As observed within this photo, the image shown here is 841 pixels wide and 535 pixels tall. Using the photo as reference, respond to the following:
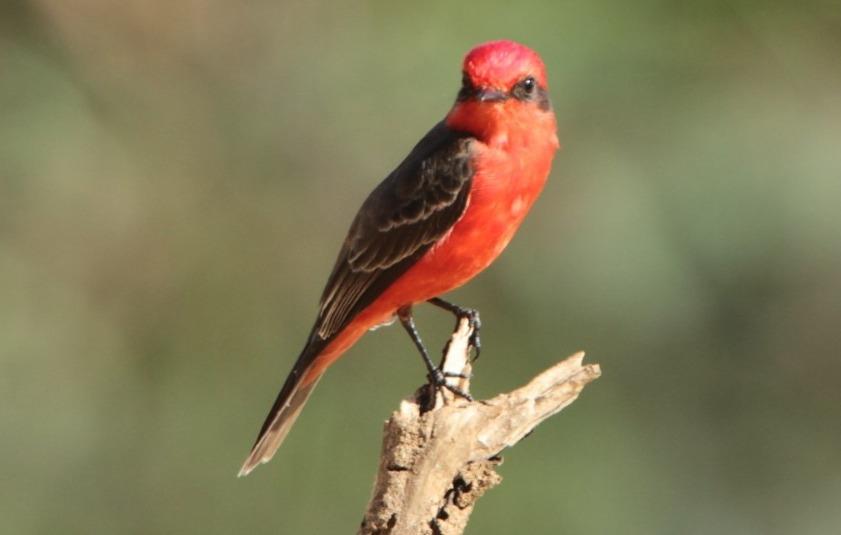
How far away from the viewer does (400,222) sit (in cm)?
532

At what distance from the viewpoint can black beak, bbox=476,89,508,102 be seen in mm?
5105

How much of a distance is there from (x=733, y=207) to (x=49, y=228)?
2283 mm

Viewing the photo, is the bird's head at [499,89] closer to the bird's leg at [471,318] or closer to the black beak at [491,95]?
the black beak at [491,95]

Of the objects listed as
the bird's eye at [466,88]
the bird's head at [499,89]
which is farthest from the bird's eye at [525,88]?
the bird's eye at [466,88]

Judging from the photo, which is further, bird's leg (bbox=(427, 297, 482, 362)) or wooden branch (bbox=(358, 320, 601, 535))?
bird's leg (bbox=(427, 297, 482, 362))

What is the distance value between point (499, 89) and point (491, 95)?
31 mm

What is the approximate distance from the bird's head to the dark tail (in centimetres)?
78

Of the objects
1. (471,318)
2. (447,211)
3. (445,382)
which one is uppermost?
(447,211)

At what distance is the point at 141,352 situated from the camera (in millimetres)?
6281

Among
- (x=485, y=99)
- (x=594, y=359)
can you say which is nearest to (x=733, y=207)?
(x=594, y=359)

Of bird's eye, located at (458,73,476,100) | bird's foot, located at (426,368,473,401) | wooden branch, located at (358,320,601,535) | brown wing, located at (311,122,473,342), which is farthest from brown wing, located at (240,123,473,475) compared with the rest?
wooden branch, located at (358,320,601,535)

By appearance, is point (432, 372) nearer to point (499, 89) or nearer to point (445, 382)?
point (445, 382)

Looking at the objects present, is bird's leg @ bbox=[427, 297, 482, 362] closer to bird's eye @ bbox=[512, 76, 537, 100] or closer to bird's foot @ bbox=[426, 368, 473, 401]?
bird's foot @ bbox=[426, 368, 473, 401]

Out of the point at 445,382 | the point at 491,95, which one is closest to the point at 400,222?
the point at 491,95
